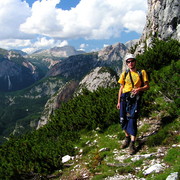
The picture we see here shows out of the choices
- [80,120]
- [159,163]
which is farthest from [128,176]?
[80,120]

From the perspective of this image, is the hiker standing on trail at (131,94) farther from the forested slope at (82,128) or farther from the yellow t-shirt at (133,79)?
the forested slope at (82,128)

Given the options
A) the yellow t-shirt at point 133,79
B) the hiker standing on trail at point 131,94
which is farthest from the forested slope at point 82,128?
A: the yellow t-shirt at point 133,79

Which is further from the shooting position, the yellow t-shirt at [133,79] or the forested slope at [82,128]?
the forested slope at [82,128]

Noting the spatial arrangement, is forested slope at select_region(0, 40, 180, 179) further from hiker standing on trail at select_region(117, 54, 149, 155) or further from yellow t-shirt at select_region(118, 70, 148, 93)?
yellow t-shirt at select_region(118, 70, 148, 93)

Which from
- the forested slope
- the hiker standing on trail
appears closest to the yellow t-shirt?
the hiker standing on trail

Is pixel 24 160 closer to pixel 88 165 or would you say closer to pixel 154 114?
pixel 88 165

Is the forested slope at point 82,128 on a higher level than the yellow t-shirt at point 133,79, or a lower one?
lower

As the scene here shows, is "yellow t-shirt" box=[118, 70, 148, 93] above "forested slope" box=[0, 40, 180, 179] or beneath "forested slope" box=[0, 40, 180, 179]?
above

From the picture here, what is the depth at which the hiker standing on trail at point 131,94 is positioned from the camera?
26.1 ft

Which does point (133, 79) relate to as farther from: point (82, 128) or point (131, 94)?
point (82, 128)

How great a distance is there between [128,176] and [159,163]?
111 centimetres

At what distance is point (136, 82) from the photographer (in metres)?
8.00

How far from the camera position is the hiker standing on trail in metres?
7.95

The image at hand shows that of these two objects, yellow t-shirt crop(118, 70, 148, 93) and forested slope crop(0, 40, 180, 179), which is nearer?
yellow t-shirt crop(118, 70, 148, 93)
